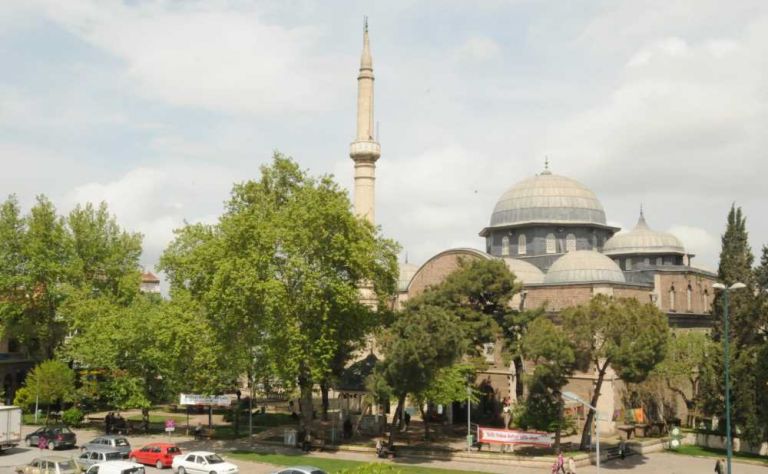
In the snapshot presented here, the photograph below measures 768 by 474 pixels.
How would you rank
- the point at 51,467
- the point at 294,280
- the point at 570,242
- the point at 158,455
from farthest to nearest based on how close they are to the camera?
the point at 570,242 < the point at 294,280 < the point at 158,455 < the point at 51,467

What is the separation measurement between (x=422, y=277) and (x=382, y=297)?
13037 mm

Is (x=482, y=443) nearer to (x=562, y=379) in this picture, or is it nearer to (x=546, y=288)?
(x=562, y=379)

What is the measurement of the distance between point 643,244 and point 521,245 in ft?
33.2

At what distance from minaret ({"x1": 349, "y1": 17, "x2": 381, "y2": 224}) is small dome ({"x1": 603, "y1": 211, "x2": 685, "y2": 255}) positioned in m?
21.4

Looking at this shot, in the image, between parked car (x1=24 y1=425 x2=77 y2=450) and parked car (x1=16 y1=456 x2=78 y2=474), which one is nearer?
parked car (x1=16 y1=456 x2=78 y2=474)

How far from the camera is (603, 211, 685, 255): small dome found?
199 feet

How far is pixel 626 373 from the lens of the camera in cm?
3228

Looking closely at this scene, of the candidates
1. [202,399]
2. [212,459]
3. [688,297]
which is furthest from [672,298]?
[212,459]

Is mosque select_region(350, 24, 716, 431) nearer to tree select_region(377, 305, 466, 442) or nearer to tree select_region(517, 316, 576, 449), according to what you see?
tree select_region(517, 316, 576, 449)

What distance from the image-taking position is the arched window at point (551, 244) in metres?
59.1

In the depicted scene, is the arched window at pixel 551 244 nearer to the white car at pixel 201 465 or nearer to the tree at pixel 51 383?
the white car at pixel 201 465

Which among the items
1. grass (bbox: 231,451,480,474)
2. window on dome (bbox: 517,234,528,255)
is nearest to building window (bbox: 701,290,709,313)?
window on dome (bbox: 517,234,528,255)

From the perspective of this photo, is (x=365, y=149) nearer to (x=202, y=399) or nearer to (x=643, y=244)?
(x=202, y=399)

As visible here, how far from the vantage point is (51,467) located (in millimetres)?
27625
